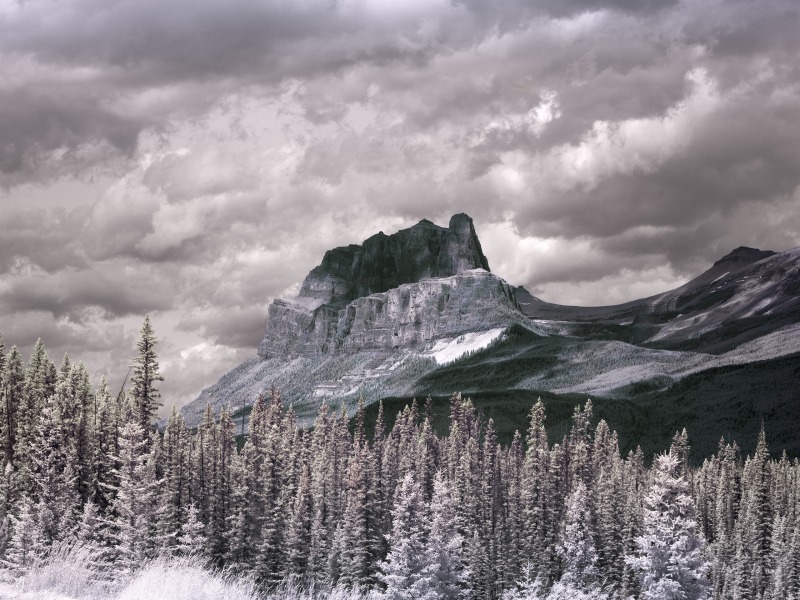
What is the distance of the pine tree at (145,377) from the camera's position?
190ft

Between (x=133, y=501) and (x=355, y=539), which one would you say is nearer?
(x=133, y=501)

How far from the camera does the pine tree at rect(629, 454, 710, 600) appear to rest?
50188mm

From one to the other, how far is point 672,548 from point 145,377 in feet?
114

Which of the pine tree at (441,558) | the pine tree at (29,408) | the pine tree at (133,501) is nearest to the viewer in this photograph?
the pine tree at (133,501)

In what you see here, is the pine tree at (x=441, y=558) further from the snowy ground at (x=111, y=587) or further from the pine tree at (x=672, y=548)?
the snowy ground at (x=111, y=587)

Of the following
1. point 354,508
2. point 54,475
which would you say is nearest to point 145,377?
point 54,475

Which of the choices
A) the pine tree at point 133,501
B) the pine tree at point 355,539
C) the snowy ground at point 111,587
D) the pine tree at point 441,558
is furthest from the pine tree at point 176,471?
the snowy ground at point 111,587

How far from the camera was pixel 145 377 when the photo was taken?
5866cm

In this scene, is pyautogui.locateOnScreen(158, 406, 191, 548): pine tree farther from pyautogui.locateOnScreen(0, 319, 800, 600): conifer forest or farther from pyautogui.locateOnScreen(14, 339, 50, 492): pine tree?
pyautogui.locateOnScreen(14, 339, 50, 492): pine tree

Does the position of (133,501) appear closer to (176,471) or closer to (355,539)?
(176,471)

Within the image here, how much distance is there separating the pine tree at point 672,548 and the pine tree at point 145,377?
31.9m

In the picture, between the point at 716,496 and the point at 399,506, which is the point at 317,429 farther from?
the point at 716,496

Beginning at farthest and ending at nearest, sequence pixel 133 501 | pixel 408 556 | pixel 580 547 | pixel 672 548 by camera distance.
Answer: pixel 580 547 → pixel 408 556 → pixel 672 548 → pixel 133 501

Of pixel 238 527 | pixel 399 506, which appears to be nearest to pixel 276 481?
pixel 238 527
